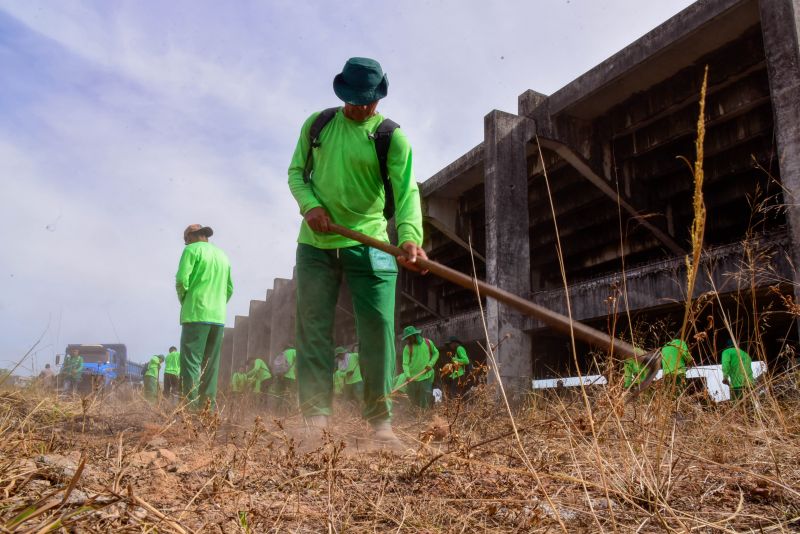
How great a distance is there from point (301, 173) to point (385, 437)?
1.50 m

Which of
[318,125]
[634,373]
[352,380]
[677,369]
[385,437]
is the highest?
[318,125]

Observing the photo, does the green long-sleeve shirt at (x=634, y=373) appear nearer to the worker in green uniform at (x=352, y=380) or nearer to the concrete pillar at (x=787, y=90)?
the concrete pillar at (x=787, y=90)

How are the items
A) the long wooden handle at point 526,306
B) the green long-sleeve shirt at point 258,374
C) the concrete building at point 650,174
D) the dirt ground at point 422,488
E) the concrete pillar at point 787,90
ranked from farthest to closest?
the green long-sleeve shirt at point 258,374 → the concrete building at point 650,174 → the concrete pillar at point 787,90 → the long wooden handle at point 526,306 → the dirt ground at point 422,488

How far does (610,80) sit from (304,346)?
6661mm

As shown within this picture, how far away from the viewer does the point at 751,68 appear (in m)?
7.58

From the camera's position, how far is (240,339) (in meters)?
26.5

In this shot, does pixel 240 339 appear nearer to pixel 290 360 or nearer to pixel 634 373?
pixel 290 360

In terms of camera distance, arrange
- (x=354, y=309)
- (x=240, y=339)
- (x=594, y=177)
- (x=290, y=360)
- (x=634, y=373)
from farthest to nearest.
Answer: (x=240, y=339)
(x=290, y=360)
(x=594, y=177)
(x=354, y=309)
(x=634, y=373)

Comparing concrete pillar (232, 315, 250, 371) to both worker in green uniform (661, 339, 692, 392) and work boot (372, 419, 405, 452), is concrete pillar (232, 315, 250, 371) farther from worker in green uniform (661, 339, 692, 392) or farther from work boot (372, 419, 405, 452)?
worker in green uniform (661, 339, 692, 392)

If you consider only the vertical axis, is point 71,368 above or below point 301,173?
below

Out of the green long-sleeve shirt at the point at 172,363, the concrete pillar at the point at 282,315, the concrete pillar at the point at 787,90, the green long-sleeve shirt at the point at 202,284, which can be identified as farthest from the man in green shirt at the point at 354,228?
the concrete pillar at the point at 282,315

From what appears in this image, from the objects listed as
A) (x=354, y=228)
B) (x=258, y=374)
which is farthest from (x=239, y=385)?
(x=354, y=228)

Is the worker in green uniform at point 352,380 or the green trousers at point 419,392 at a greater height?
the worker in green uniform at point 352,380

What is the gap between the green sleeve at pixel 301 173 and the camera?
310 centimetres
